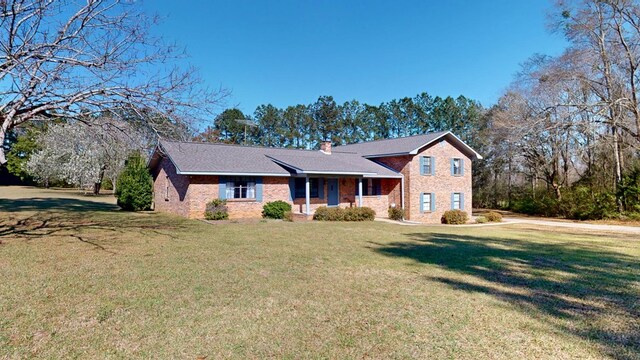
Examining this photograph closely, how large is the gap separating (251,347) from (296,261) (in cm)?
447

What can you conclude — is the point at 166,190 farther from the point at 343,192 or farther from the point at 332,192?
the point at 343,192

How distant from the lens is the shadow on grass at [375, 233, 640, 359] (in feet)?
15.0

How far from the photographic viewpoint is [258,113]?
61.4 m

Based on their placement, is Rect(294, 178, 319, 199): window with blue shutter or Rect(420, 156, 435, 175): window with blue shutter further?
Rect(420, 156, 435, 175): window with blue shutter

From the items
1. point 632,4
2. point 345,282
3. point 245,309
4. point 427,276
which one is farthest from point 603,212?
point 245,309

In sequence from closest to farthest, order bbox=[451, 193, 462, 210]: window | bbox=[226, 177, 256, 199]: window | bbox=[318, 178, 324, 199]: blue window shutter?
1. bbox=[226, 177, 256, 199]: window
2. bbox=[318, 178, 324, 199]: blue window shutter
3. bbox=[451, 193, 462, 210]: window

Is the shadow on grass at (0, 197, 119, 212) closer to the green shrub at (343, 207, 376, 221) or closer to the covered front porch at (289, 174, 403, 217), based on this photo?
the covered front porch at (289, 174, 403, 217)

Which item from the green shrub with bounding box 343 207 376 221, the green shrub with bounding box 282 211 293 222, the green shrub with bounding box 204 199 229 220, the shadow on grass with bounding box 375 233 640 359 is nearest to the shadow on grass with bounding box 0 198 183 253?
the green shrub with bounding box 204 199 229 220

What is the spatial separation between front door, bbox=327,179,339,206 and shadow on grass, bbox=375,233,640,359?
10569mm

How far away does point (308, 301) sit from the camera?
5492mm

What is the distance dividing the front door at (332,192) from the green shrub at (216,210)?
695 cm

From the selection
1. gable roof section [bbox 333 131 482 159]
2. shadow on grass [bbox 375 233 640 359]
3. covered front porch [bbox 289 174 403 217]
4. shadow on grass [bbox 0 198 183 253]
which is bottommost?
shadow on grass [bbox 375 233 640 359]

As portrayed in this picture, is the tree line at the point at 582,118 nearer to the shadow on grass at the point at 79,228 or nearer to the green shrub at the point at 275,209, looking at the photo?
the green shrub at the point at 275,209

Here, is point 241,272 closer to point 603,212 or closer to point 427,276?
point 427,276
